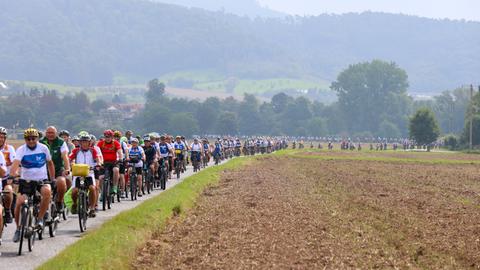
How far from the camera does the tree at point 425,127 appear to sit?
484ft

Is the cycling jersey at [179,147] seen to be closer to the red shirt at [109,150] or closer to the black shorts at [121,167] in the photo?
the black shorts at [121,167]

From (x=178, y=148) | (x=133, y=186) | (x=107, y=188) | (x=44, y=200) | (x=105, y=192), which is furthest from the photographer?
(x=178, y=148)

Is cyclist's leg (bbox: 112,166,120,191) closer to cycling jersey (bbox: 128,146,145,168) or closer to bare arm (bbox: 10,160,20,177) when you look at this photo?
cycling jersey (bbox: 128,146,145,168)

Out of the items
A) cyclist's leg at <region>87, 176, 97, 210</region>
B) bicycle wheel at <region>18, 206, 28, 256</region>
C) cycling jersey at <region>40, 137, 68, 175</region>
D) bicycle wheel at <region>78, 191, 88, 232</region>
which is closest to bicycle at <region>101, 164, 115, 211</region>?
cyclist's leg at <region>87, 176, 97, 210</region>

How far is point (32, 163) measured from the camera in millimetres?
18766

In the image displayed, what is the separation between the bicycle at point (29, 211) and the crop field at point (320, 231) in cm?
184

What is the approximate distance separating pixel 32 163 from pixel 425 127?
132151 millimetres

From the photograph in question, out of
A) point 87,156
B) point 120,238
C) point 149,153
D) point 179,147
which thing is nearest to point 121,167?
point 149,153

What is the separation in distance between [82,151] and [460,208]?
10.2 meters

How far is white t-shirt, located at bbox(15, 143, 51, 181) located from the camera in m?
18.7

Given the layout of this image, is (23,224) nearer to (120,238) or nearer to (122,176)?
(120,238)

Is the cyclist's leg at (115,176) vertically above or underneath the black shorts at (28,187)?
underneath

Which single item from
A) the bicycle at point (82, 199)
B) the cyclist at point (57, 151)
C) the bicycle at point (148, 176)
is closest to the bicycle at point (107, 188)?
A: the bicycle at point (82, 199)

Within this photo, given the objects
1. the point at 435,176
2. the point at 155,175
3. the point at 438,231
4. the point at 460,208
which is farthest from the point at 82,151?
the point at 435,176
